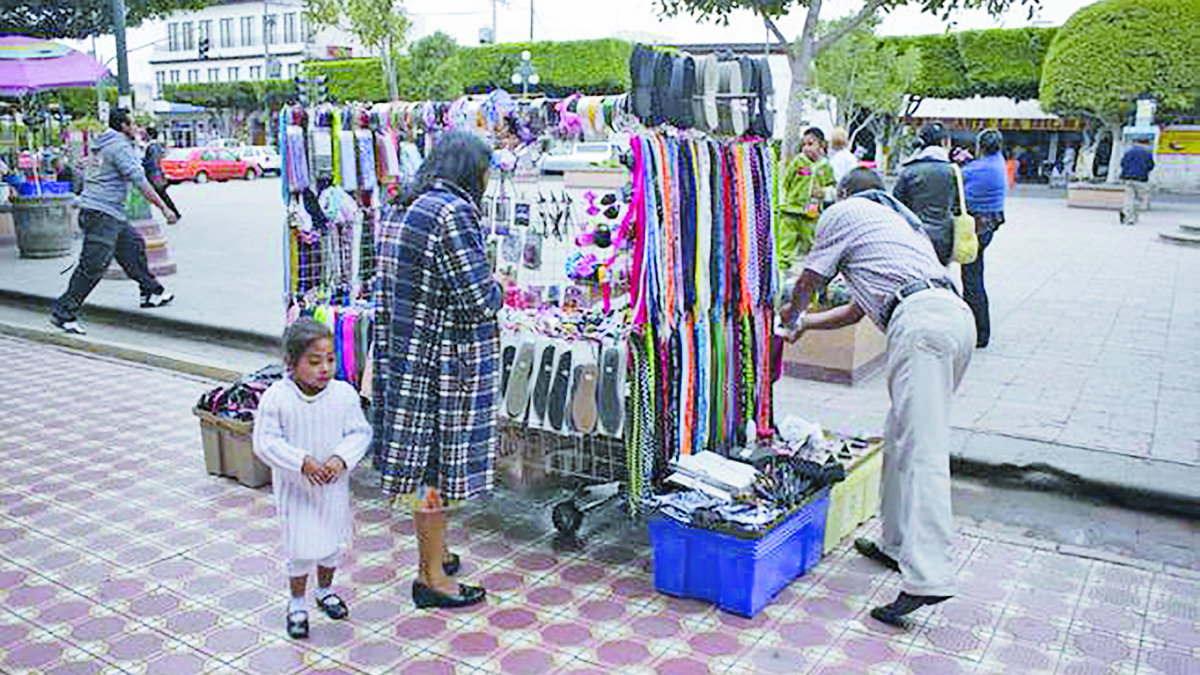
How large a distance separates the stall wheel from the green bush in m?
22.4

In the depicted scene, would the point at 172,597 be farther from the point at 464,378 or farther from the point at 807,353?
the point at 807,353

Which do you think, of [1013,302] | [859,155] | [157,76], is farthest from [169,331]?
[157,76]

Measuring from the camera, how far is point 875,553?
13.4 ft

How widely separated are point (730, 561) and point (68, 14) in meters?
16.2

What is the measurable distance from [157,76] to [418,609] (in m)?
72.3

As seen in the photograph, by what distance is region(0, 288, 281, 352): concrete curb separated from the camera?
25.8 feet

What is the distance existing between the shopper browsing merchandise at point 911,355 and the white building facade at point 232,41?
54.7 metres

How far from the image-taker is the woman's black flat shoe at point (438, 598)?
363 centimetres

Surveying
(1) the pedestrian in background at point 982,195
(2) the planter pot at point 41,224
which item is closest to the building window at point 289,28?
(2) the planter pot at point 41,224

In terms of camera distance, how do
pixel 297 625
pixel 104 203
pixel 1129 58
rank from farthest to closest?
pixel 1129 58 < pixel 104 203 < pixel 297 625

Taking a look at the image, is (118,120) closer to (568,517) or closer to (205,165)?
(568,517)

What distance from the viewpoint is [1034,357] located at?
7270 millimetres

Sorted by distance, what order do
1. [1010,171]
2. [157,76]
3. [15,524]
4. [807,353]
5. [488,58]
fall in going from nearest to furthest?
[15,524] → [807,353] → [1010,171] → [488,58] → [157,76]

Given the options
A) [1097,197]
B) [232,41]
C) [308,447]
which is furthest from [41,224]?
[232,41]
